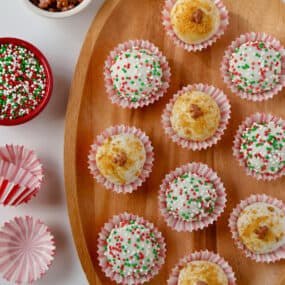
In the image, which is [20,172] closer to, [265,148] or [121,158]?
[121,158]

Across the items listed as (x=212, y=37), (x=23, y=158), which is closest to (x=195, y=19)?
(x=212, y=37)

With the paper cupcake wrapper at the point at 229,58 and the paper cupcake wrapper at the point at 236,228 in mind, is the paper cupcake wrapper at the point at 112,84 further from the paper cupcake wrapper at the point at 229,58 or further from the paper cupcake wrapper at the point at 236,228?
the paper cupcake wrapper at the point at 236,228

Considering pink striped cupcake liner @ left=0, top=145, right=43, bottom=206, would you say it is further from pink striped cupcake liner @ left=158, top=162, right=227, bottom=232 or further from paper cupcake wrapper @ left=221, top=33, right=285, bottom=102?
paper cupcake wrapper @ left=221, top=33, right=285, bottom=102


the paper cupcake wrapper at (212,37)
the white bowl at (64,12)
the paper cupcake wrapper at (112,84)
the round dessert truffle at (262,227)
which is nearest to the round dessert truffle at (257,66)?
the paper cupcake wrapper at (212,37)

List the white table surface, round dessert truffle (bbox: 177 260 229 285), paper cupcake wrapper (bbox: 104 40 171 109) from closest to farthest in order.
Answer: round dessert truffle (bbox: 177 260 229 285) < paper cupcake wrapper (bbox: 104 40 171 109) < the white table surface

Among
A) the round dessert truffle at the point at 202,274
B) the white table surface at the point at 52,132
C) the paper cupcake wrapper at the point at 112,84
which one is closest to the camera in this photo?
the round dessert truffle at the point at 202,274

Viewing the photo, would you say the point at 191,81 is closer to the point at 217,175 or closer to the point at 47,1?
the point at 217,175

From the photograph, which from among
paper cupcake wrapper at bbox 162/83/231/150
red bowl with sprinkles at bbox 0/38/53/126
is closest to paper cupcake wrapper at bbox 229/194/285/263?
paper cupcake wrapper at bbox 162/83/231/150

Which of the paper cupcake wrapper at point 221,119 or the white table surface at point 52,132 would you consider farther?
the white table surface at point 52,132
